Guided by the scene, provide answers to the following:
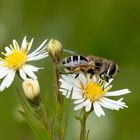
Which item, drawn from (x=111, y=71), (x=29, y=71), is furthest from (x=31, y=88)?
(x=111, y=71)

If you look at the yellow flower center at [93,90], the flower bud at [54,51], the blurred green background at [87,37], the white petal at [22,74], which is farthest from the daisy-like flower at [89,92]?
the blurred green background at [87,37]

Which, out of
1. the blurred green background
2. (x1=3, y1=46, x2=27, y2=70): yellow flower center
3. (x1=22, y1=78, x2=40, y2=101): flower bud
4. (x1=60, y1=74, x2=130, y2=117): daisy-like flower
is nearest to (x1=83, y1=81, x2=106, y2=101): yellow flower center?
(x1=60, y1=74, x2=130, y2=117): daisy-like flower

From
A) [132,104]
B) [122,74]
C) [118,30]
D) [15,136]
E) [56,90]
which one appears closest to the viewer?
[56,90]

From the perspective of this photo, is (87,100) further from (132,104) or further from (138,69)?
(138,69)

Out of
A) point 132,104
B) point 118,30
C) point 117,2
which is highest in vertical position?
point 117,2

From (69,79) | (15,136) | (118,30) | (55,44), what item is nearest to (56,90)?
(69,79)

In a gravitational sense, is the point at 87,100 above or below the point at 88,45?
below

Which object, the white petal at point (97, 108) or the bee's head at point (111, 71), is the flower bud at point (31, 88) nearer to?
the white petal at point (97, 108)

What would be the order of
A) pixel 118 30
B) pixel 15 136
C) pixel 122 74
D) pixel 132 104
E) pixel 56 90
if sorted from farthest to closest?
pixel 118 30 < pixel 122 74 < pixel 132 104 < pixel 15 136 < pixel 56 90
